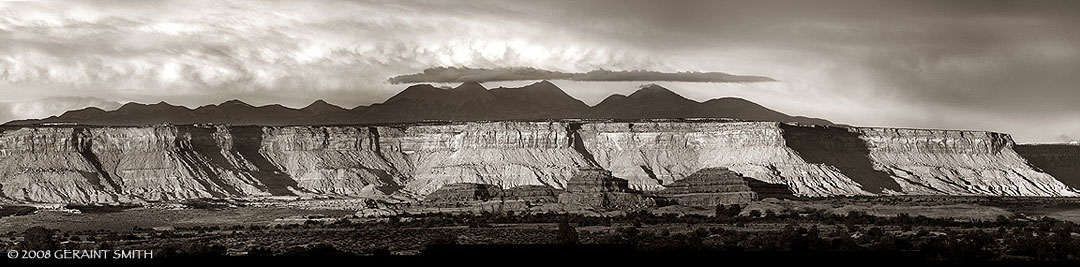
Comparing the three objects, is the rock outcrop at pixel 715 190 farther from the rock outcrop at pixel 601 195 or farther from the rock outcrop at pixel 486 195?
the rock outcrop at pixel 486 195

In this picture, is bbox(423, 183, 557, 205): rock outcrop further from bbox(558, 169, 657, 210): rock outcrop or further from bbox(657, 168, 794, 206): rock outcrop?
bbox(657, 168, 794, 206): rock outcrop

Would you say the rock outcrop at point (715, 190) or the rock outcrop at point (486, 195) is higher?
the rock outcrop at point (715, 190)

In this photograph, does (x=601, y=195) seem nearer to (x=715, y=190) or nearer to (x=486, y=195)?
(x=715, y=190)

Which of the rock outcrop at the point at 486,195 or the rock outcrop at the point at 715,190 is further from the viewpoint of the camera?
the rock outcrop at the point at 486,195

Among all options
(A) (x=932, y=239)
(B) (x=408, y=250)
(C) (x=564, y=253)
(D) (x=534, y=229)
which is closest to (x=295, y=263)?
(C) (x=564, y=253)

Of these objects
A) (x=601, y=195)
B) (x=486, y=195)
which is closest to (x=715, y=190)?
(x=601, y=195)

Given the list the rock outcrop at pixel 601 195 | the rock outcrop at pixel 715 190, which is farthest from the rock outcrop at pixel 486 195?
the rock outcrop at pixel 715 190

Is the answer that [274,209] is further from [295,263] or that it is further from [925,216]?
[295,263]
